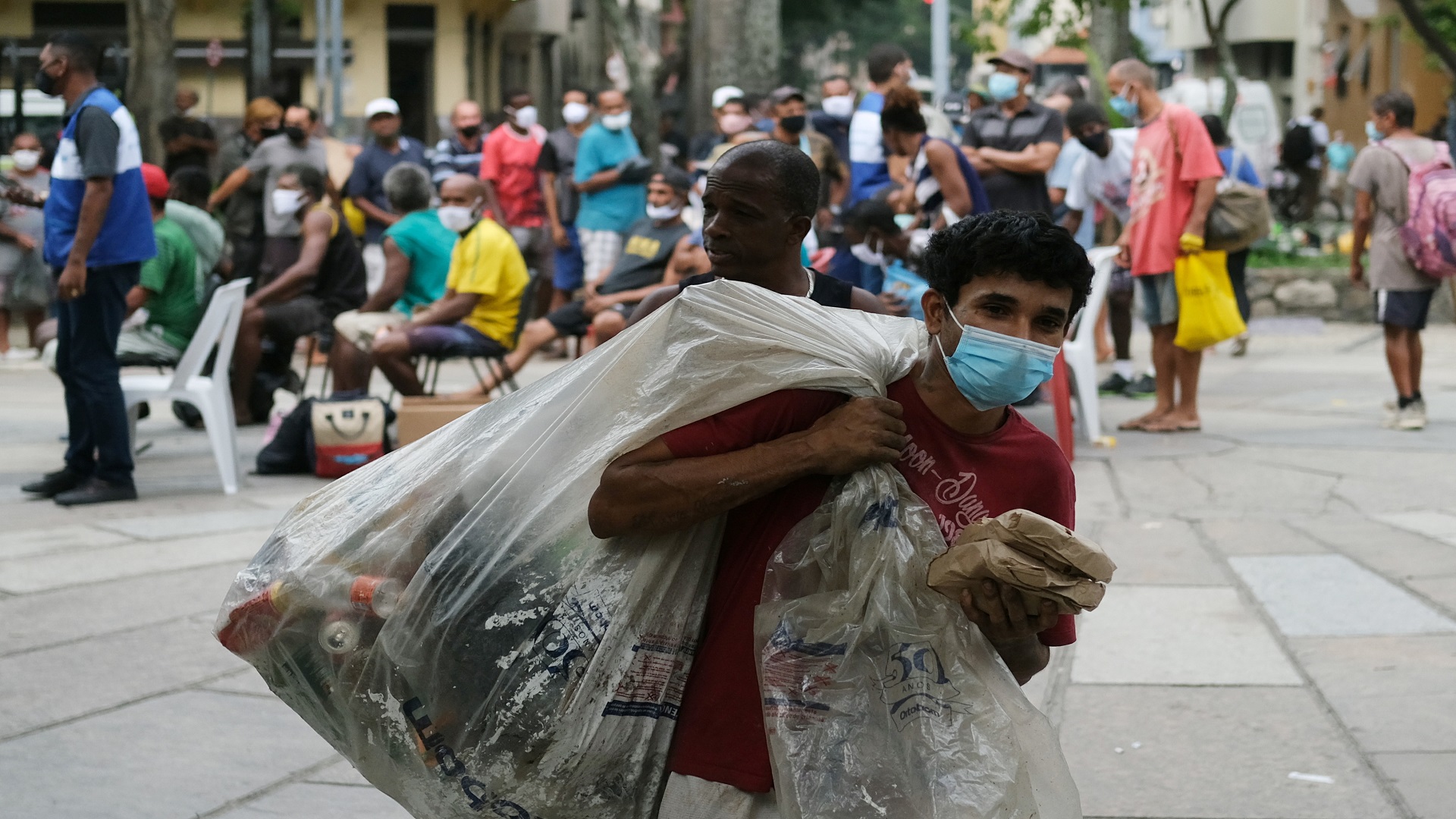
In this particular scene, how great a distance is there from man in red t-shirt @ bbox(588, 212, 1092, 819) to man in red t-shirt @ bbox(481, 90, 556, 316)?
1081 cm

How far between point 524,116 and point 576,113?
427 millimetres

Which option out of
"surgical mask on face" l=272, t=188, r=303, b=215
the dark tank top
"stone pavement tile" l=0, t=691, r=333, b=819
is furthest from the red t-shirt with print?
"surgical mask on face" l=272, t=188, r=303, b=215

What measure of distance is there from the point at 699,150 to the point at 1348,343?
262 inches

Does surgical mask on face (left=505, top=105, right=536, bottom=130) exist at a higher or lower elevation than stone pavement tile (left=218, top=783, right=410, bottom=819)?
higher

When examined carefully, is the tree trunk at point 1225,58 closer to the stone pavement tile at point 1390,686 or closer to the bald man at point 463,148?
the bald man at point 463,148

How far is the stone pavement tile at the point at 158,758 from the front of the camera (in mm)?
3699

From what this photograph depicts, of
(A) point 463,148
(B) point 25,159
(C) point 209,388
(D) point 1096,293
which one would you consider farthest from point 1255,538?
(B) point 25,159

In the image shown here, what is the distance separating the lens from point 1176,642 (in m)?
5.08

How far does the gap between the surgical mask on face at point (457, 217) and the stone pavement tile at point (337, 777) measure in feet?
15.4

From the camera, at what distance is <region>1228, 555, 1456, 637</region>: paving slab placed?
5184mm

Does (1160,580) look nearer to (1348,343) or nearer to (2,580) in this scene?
(2,580)

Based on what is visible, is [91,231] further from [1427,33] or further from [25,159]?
[25,159]

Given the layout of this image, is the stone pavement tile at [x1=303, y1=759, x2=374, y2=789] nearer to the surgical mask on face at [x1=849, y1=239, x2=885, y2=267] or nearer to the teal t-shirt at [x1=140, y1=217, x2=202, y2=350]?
the surgical mask on face at [x1=849, y1=239, x2=885, y2=267]

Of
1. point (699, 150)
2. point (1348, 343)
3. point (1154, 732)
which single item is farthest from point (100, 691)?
point (699, 150)
